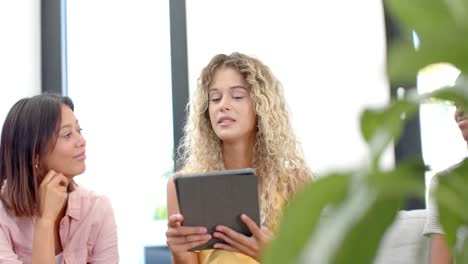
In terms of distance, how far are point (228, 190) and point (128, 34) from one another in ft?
7.04

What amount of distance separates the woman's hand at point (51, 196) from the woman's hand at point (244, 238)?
2.42 ft

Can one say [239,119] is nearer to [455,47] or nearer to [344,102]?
[344,102]

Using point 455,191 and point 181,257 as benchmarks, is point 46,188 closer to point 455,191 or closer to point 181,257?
point 181,257

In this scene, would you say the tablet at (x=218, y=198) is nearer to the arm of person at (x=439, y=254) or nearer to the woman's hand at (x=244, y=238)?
the woman's hand at (x=244, y=238)

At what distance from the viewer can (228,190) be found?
79.1 inches

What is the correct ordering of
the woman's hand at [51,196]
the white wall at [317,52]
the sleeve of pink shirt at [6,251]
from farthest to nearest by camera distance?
the white wall at [317,52]
the woman's hand at [51,196]
the sleeve of pink shirt at [6,251]

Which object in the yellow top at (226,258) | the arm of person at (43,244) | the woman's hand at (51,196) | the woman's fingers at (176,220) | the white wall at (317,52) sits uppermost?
the white wall at (317,52)

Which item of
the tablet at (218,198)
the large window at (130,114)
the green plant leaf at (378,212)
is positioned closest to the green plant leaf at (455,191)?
the green plant leaf at (378,212)

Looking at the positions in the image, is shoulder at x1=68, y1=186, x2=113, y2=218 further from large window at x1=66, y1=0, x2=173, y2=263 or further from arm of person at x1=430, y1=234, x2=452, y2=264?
arm of person at x1=430, y1=234, x2=452, y2=264

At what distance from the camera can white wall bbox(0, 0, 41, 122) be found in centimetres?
383

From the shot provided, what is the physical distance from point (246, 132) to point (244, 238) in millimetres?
600

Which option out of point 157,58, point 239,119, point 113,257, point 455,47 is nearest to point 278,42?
point 157,58

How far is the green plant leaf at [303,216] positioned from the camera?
0.26 metres

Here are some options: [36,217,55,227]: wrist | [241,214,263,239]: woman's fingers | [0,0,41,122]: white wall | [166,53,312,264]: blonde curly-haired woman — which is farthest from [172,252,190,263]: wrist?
[0,0,41,122]: white wall
